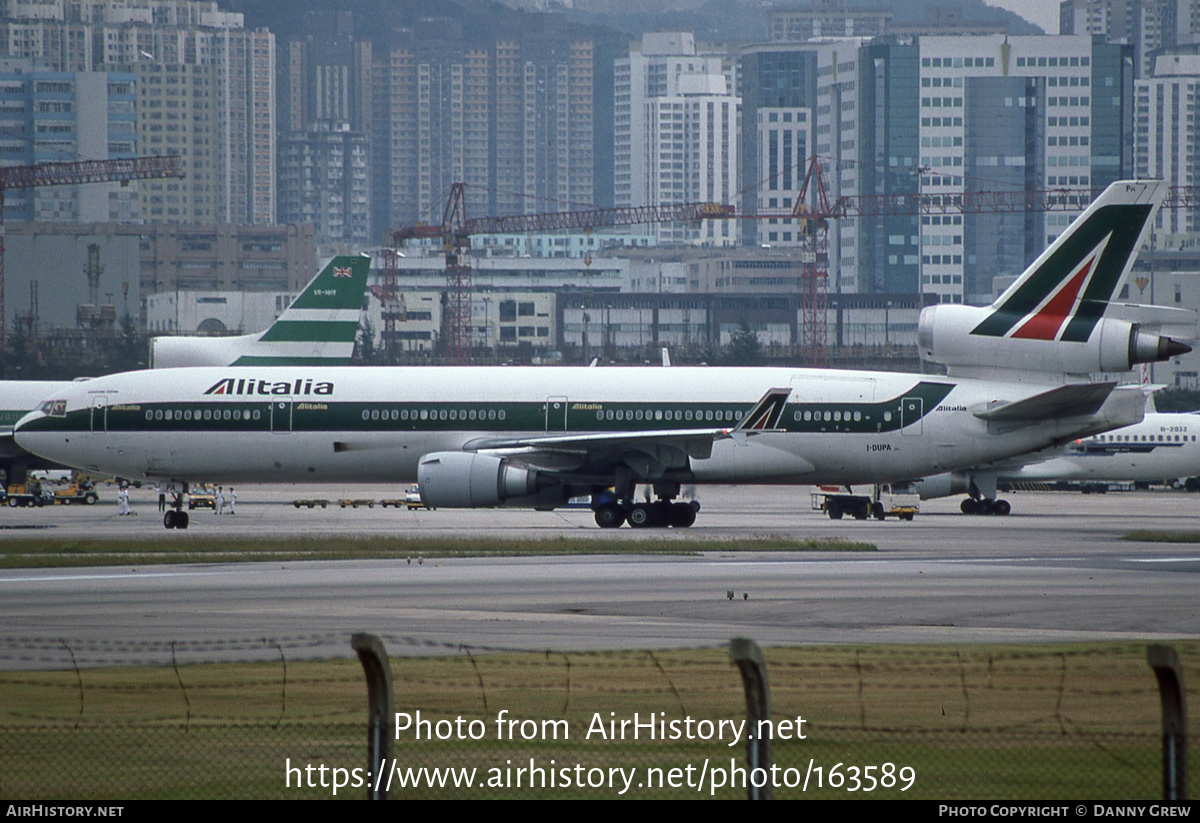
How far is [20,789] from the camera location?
11305mm

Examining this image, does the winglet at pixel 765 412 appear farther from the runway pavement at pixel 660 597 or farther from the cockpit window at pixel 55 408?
the cockpit window at pixel 55 408

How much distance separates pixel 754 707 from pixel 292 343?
59.4 meters

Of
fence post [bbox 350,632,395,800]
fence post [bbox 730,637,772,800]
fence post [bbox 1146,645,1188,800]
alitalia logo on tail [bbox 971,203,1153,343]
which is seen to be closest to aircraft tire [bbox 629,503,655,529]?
alitalia logo on tail [bbox 971,203,1153,343]

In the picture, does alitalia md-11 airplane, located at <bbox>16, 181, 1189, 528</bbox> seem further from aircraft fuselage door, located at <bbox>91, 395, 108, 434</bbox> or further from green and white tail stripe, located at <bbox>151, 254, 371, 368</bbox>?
green and white tail stripe, located at <bbox>151, 254, 371, 368</bbox>

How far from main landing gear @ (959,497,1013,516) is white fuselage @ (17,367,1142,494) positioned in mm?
13842

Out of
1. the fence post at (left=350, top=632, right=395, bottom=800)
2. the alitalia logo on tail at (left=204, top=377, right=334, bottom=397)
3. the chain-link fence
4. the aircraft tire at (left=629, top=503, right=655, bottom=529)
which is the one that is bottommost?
the aircraft tire at (left=629, top=503, right=655, bottom=529)

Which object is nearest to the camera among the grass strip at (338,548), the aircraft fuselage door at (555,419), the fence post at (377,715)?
the fence post at (377,715)

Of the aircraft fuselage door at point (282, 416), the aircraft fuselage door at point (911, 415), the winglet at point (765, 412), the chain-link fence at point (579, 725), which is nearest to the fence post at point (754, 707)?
the chain-link fence at point (579, 725)

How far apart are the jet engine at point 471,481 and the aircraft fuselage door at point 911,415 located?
10.3 meters

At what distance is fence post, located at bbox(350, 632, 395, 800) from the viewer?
31.8ft

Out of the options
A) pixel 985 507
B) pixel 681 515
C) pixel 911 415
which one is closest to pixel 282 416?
pixel 681 515

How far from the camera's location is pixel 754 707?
9.49 metres

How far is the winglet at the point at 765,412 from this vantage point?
1522 inches

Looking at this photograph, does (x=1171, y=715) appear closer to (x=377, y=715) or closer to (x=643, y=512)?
(x=377, y=715)
